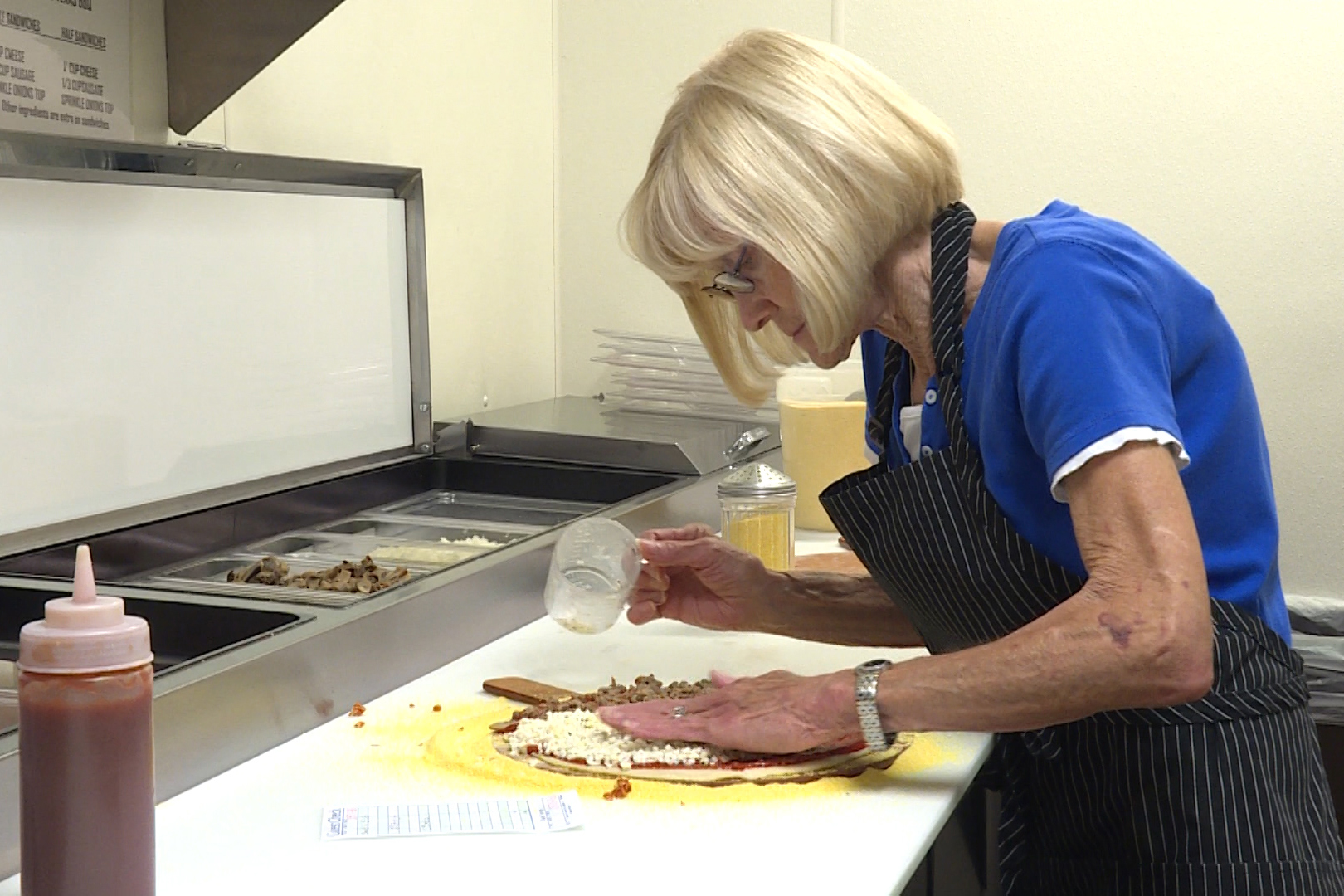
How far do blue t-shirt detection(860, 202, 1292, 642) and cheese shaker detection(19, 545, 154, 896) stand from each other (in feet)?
2.52

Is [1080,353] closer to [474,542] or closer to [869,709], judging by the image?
[869,709]

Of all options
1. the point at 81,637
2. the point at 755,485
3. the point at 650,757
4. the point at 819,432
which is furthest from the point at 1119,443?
the point at 819,432

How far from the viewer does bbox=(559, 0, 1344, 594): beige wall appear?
2861 millimetres

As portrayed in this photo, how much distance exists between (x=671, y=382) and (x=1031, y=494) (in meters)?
1.72

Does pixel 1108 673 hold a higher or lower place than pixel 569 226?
lower

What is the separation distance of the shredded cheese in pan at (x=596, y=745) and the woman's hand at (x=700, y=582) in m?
0.33

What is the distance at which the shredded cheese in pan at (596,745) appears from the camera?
137 cm

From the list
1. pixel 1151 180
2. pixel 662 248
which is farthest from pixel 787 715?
pixel 1151 180

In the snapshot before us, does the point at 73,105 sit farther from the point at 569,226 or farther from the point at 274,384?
the point at 569,226

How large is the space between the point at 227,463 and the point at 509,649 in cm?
57

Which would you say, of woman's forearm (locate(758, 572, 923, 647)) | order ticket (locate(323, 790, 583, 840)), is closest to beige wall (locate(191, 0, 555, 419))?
woman's forearm (locate(758, 572, 923, 647))

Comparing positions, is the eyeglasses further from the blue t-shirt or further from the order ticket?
the order ticket

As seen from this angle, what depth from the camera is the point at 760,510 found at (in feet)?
6.84

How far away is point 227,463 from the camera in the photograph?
6.77 ft
